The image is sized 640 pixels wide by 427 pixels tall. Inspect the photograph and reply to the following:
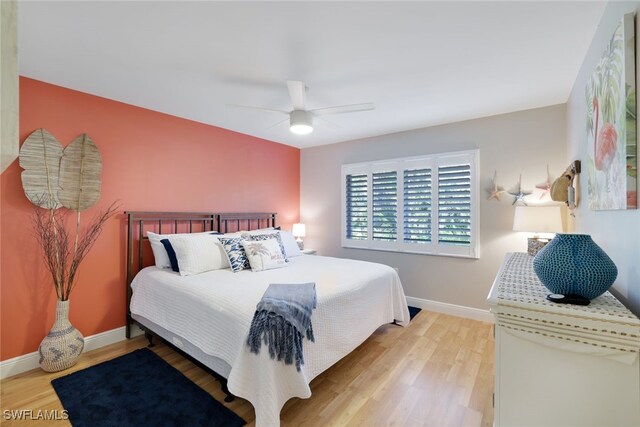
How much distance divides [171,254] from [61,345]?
3.46 ft

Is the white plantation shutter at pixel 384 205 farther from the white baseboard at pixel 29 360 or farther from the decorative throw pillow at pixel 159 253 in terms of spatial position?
the white baseboard at pixel 29 360

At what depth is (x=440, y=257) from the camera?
3.66 metres

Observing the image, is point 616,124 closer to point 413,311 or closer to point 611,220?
point 611,220

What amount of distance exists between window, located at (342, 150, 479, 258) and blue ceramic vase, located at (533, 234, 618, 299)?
2.32 metres

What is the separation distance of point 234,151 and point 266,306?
2.76m

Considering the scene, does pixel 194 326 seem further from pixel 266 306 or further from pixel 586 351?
pixel 586 351

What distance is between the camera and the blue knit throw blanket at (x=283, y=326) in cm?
164

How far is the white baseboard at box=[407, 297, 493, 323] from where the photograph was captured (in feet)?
11.0

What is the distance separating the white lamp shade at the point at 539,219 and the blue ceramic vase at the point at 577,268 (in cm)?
178

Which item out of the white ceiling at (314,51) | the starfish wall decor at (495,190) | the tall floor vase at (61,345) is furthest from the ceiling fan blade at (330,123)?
the tall floor vase at (61,345)

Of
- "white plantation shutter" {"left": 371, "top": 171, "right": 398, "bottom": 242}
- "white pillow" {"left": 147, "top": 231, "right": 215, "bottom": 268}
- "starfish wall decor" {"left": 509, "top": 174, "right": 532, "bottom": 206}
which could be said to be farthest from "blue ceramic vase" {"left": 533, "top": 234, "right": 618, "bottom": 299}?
"white pillow" {"left": 147, "top": 231, "right": 215, "bottom": 268}

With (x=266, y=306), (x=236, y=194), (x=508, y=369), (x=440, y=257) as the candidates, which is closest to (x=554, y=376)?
(x=508, y=369)

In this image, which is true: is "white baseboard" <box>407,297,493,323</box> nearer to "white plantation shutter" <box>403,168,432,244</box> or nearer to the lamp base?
"white plantation shutter" <box>403,168,432,244</box>

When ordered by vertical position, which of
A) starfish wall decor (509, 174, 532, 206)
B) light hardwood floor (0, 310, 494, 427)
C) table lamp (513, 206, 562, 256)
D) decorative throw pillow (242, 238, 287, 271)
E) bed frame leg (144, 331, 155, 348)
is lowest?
light hardwood floor (0, 310, 494, 427)
